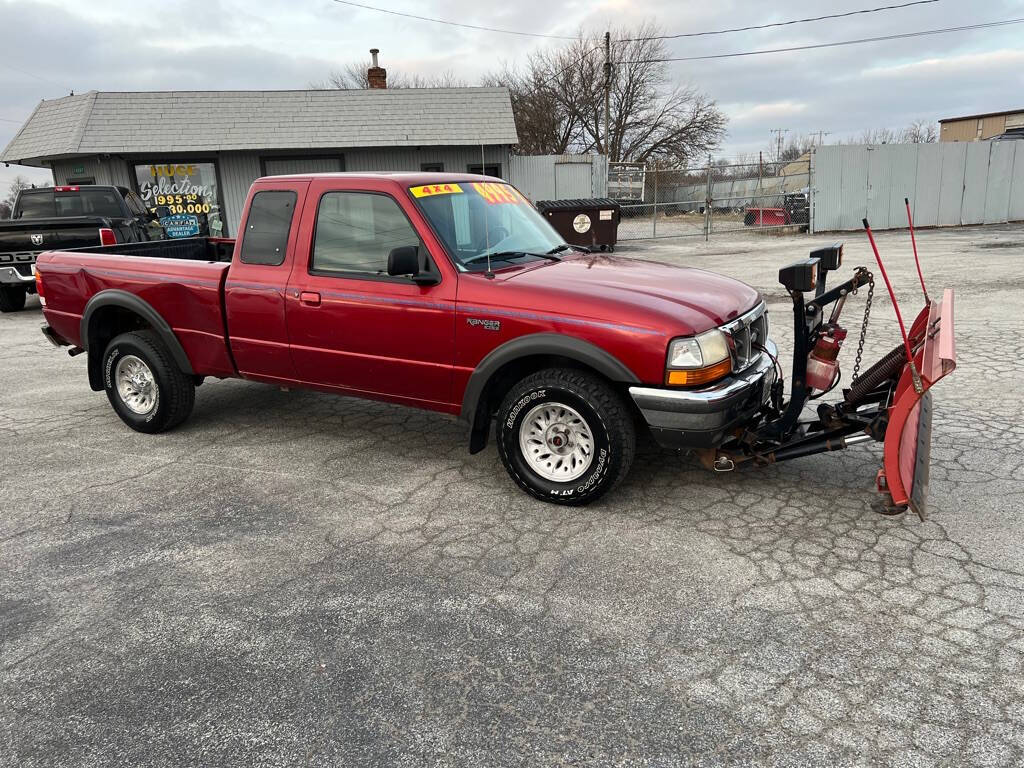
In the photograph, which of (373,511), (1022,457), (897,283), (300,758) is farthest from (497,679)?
(897,283)

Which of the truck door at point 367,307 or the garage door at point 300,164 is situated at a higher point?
the garage door at point 300,164

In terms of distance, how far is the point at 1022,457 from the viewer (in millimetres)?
4594

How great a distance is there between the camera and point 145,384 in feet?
18.7

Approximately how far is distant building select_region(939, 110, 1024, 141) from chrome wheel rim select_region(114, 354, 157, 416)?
67.3 meters

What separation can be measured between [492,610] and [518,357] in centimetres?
142

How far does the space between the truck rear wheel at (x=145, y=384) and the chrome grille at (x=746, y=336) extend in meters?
3.99

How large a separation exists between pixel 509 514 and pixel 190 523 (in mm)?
1791

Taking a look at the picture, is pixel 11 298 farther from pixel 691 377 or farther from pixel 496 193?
pixel 691 377

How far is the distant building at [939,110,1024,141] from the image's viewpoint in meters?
57.7

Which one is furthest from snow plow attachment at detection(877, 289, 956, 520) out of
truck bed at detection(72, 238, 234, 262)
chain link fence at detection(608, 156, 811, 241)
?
chain link fence at detection(608, 156, 811, 241)

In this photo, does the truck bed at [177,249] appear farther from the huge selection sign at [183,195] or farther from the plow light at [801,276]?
the huge selection sign at [183,195]

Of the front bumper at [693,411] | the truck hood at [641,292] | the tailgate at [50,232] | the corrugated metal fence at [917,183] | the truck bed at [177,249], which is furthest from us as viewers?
the corrugated metal fence at [917,183]

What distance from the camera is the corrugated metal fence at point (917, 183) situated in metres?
21.8

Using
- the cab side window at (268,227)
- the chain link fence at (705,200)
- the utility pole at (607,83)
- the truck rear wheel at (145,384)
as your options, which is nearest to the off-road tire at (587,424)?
A: the cab side window at (268,227)
